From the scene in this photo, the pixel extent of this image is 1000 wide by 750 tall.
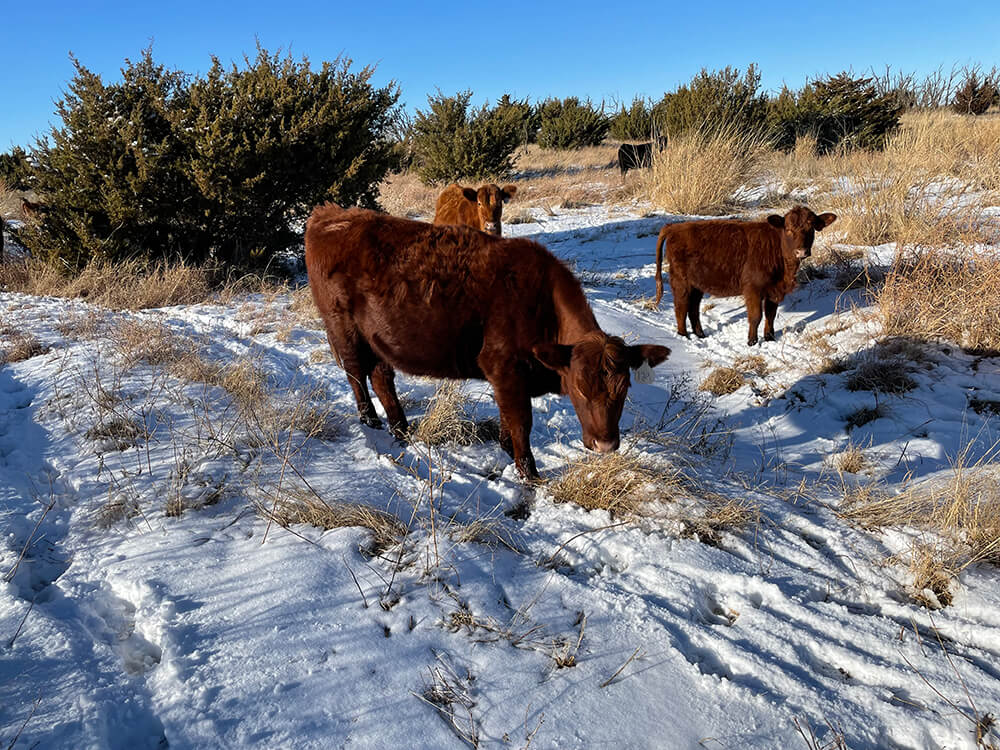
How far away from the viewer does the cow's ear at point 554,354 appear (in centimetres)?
282

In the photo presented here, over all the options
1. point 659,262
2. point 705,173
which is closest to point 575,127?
point 705,173

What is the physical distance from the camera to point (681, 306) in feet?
22.1

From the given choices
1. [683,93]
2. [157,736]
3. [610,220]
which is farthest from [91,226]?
[683,93]

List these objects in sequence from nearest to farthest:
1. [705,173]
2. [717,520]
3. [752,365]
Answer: [717,520]
[752,365]
[705,173]

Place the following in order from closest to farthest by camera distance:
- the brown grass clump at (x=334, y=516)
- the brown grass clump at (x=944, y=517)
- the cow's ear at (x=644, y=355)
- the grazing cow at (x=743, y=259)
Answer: the brown grass clump at (x=944, y=517)
the brown grass clump at (x=334, y=516)
the cow's ear at (x=644, y=355)
the grazing cow at (x=743, y=259)

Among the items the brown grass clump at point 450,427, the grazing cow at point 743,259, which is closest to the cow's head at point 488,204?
the grazing cow at point 743,259

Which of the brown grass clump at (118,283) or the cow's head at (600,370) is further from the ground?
the brown grass clump at (118,283)

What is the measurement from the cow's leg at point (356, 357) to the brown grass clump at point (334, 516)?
4.37 feet

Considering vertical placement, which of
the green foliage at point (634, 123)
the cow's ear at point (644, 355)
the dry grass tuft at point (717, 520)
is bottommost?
the dry grass tuft at point (717, 520)

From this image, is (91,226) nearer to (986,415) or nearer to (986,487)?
(986,487)

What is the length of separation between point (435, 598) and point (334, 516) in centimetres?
74

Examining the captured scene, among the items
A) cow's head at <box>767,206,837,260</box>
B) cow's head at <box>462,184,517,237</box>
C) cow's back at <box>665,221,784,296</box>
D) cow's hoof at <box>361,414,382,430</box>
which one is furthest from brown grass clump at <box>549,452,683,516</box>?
cow's head at <box>462,184,517,237</box>

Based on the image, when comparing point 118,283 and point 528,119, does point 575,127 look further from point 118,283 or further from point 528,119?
point 118,283

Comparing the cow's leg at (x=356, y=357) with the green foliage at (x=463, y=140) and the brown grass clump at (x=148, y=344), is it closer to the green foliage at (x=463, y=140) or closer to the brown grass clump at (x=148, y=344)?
the brown grass clump at (x=148, y=344)
